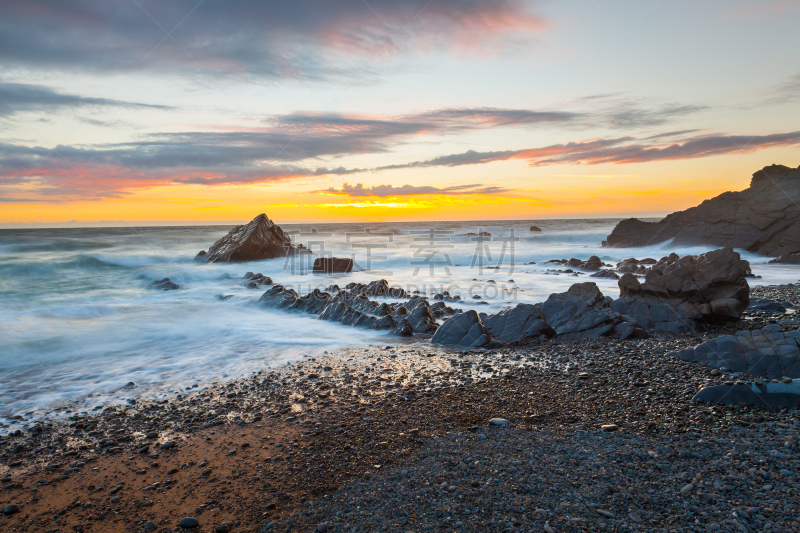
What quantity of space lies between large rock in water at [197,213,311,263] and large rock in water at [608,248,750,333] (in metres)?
21.4

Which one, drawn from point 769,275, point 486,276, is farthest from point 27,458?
point 769,275

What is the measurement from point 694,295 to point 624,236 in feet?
101

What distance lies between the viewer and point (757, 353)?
6.08 m

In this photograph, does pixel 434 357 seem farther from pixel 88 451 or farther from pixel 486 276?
pixel 486 276

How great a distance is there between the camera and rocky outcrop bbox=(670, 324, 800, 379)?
5.77 meters

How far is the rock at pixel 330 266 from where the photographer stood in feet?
76.9

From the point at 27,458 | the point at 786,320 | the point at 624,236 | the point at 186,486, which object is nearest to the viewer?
the point at 186,486

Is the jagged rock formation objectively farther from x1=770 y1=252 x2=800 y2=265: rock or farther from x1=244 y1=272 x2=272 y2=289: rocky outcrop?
x1=770 y1=252 x2=800 y2=265: rock

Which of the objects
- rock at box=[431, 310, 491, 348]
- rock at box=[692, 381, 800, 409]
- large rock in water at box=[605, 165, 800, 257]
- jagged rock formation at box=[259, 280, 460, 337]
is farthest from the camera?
large rock in water at box=[605, 165, 800, 257]

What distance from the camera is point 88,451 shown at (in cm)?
495

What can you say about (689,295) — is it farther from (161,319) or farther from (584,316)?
(161,319)

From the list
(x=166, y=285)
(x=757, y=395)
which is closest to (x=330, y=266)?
(x=166, y=285)

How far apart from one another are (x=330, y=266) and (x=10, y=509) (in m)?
19.8

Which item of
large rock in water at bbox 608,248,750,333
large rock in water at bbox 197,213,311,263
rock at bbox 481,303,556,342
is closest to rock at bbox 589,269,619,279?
large rock in water at bbox 608,248,750,333
